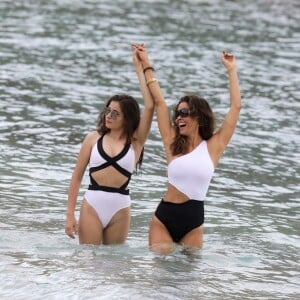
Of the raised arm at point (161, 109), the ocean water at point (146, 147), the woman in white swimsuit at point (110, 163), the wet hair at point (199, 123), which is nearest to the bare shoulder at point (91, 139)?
the woman in white swimsuit at point (110, 163)

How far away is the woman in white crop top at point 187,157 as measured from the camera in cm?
1001

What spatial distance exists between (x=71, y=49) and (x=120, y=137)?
19.9 m

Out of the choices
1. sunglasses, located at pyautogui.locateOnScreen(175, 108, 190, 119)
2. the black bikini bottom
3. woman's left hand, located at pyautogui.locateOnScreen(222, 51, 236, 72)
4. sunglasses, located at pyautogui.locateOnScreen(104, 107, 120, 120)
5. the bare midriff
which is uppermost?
woman's left hand, located at pyautogui.locateOnScreen(222, 51, 236, 72)

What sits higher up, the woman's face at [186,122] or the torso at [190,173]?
the woman's face at [186,122]

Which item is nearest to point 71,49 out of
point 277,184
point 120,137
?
point 277,184

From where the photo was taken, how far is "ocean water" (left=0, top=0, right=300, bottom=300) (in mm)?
9961

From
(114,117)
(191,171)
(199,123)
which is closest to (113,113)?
(114,117)

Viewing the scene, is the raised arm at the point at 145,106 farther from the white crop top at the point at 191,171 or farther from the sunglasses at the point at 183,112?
the white crop top at the point at 191,171

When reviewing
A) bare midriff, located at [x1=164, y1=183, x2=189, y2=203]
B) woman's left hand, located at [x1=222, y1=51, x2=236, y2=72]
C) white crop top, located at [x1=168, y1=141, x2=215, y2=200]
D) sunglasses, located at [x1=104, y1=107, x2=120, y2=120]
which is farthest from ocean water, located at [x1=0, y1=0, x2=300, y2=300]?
woman's left hand, located at [x1=222, y1=51, x2=236, y2=72]

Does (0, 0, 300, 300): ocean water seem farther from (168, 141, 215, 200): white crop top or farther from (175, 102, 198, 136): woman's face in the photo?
(175, 102, 198, 136): woman's face

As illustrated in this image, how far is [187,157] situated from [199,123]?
38 cm

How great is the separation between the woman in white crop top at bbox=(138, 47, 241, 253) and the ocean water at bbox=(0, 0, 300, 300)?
1.10ft

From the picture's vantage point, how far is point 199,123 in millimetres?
10117

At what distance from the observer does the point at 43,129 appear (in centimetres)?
1923
